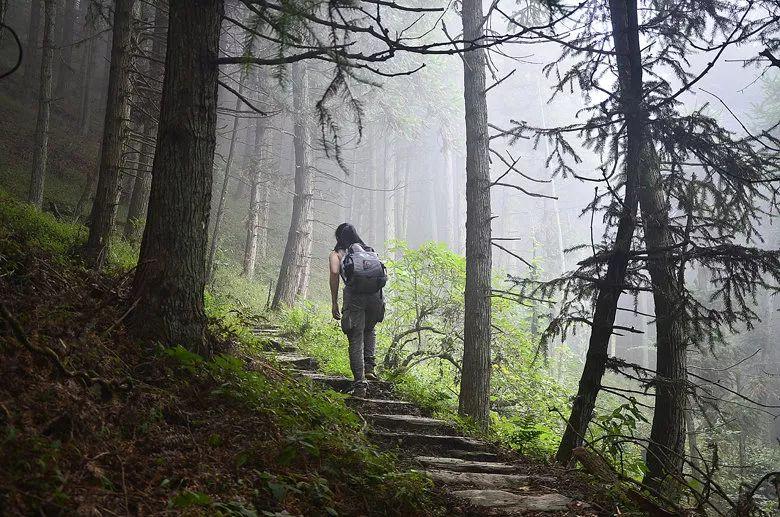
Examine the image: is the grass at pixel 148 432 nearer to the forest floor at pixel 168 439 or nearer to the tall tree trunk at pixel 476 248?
the forest floor at pixel 168 439

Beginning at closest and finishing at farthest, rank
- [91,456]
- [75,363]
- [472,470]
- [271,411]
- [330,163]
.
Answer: [91,456], [75,363], [271,411], [472,470], [330,163]

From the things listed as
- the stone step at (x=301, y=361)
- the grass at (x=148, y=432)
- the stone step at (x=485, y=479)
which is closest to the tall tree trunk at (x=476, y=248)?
the stone step at (x=301, y=361)

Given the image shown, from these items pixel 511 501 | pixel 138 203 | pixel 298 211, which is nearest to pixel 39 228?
pixel 138 203

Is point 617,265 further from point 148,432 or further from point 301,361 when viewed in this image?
point 301,361

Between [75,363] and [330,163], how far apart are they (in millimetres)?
38559

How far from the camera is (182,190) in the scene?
3.98 metres

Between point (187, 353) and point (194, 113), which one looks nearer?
point (187, 353)

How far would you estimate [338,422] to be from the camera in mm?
4297

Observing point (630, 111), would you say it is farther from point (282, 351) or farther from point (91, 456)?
point (282, 351)

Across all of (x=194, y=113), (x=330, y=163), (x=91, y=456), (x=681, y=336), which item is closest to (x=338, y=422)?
(x=91, y=456)

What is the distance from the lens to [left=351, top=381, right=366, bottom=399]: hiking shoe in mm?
6677

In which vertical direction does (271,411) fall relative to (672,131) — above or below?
below

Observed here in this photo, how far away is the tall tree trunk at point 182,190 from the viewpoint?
3885 mm

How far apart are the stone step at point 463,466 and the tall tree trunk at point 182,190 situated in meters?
2.30
